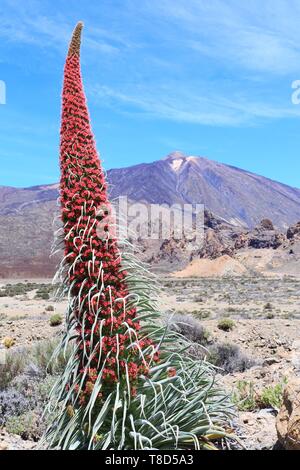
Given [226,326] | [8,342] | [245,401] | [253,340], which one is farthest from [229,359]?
[8,342]

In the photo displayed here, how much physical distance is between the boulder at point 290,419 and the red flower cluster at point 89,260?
0.99 metres

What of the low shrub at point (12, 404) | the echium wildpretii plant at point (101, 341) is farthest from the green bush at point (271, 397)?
the low shrub at point (12, 404)

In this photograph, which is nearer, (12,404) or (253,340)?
(12,404)

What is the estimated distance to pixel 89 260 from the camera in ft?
11.1

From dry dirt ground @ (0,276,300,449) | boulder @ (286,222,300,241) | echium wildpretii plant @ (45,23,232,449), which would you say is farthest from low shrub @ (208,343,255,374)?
boulder @ (286,222,300,241)

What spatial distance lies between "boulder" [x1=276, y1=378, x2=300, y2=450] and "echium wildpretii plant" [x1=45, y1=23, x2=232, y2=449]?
43 centimetres

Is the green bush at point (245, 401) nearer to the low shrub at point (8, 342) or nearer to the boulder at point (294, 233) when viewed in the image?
the low shrub at point (8, 342)

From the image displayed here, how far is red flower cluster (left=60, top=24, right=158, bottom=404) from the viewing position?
133 inches

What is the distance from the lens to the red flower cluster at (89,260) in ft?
11.0

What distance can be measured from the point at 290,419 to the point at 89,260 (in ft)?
5.34

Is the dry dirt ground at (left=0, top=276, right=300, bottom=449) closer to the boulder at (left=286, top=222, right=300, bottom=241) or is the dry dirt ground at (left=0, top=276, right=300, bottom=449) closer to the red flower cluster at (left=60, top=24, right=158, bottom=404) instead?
the red flower cluster at (left=60, top=24, right=158, bottom=404)

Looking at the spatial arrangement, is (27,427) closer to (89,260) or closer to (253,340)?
(89,260)

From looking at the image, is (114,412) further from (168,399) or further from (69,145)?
(69,145)

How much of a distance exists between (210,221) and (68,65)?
95.3 m
